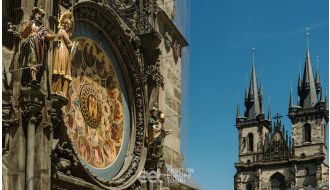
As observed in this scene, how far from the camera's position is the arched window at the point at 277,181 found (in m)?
55.1

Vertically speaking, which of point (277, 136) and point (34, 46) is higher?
point (277, 136)

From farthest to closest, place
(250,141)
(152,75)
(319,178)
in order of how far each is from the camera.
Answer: (250,141), (319,178), (152,75)

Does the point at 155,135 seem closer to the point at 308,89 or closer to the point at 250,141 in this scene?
the point at 308,89

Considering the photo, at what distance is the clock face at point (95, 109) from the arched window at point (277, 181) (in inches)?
1892

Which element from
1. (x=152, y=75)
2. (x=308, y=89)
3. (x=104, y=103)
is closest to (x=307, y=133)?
(x=308, y=89)

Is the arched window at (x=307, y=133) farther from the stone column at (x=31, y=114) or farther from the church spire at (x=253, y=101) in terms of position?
the stone column at (x=31, y=114)

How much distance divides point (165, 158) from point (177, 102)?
3.81 ft

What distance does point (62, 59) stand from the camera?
6684mm

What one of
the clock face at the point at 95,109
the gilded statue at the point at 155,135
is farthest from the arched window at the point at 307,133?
the clock face at the point at 95,109

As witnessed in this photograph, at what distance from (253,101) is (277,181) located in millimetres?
8863

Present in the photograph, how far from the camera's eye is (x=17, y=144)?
6.00m

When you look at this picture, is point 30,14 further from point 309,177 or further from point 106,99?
point 309,177

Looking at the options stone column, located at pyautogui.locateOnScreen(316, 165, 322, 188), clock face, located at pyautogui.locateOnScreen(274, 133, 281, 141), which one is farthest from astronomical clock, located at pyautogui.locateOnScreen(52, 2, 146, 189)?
clock face, located at pyautogui.locateOnScreen(274, 133, 281, 141)

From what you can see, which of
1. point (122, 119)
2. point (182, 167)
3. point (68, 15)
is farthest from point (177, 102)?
point (68, 15)
